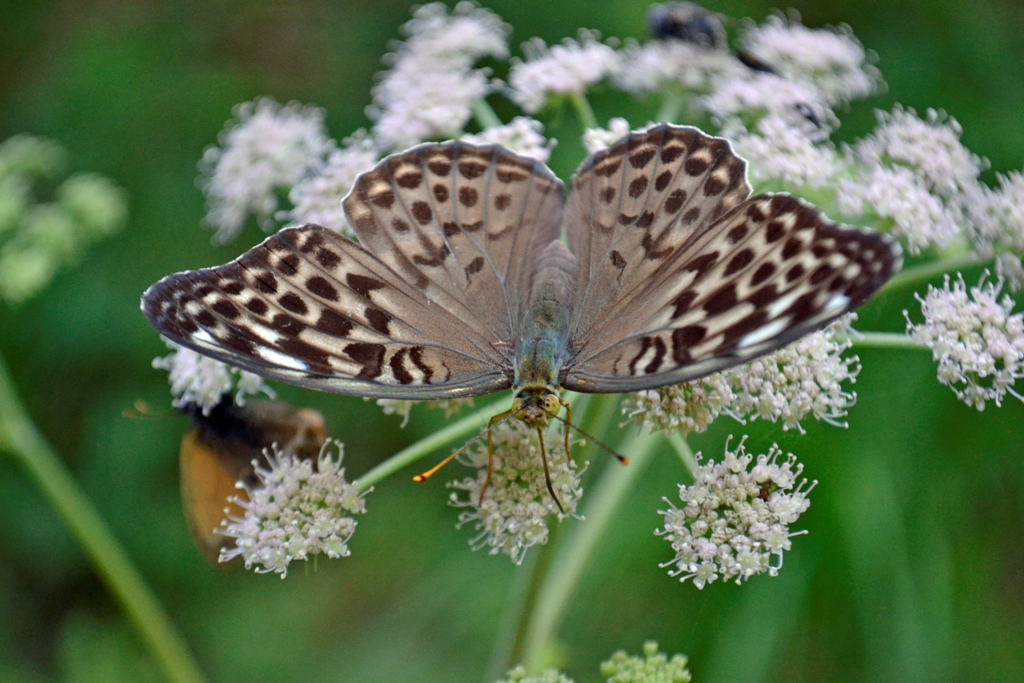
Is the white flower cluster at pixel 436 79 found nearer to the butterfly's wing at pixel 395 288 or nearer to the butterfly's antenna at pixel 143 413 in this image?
the butterfly's wing at pixel 395 288

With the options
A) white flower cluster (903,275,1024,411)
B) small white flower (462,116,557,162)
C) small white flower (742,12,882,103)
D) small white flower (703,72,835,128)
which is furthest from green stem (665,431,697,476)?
small white flower (742,12,882,103)

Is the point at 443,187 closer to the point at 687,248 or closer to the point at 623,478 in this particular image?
the point at 687,248

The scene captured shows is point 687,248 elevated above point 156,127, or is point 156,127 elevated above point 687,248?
point 156,127

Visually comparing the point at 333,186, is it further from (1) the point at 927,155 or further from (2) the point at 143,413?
(1) the point at 927,155

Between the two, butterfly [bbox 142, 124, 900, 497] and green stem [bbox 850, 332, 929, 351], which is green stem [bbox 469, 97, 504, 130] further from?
green stem [bbox 850, 332, 929, 351]

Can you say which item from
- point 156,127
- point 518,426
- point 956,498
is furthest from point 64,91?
point 956,498

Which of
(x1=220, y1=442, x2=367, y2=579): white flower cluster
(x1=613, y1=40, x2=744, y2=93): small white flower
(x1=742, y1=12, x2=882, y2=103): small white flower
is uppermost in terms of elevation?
(x1=742, y1=12, x2=882, y2=103): small white flower

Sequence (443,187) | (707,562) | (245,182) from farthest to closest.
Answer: (245,182), (443,187), (707,562)
